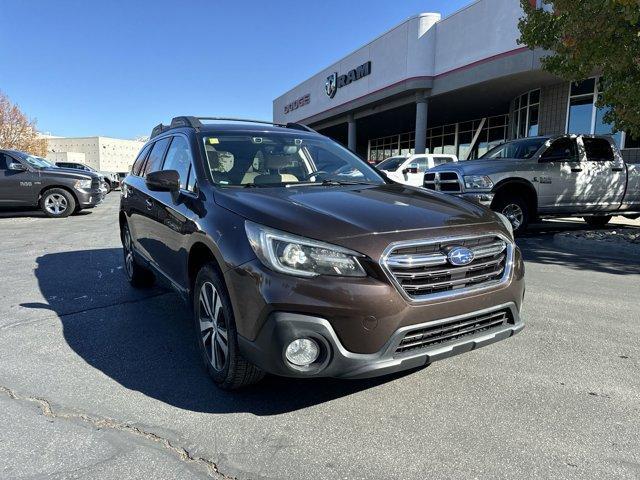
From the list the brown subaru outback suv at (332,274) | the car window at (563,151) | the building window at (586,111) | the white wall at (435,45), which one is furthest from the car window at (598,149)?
the brown subaru outback suv at (332,274)

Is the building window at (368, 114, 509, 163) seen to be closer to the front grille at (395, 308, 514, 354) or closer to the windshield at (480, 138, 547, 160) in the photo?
the windshield at (480, 138, 547, 160)

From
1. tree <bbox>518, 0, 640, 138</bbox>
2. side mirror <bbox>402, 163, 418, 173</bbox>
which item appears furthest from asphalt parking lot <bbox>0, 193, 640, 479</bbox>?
side mirror <bbox>402, 163, 418, 173</bbox>

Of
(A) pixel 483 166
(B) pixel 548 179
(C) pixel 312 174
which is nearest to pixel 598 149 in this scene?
(B) pixel 548 179

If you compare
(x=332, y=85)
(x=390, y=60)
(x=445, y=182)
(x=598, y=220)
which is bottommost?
(x=598, y=220)

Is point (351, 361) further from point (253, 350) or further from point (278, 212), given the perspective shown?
point (278, 212)

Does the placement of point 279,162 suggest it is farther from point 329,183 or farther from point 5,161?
point 5,161

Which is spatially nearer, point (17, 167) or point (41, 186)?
point (17, 167)

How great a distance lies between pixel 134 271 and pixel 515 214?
7072mm

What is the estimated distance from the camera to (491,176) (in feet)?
29.1

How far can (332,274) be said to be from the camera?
2.50 meters

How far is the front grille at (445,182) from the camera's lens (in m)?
9.13

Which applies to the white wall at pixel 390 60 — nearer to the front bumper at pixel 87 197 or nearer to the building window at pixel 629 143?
the building window at pixel 629 143

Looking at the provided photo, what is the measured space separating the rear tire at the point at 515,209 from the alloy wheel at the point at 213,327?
7243 millimetres

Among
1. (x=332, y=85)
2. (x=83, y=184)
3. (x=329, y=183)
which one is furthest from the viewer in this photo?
(x=332, y=85)
